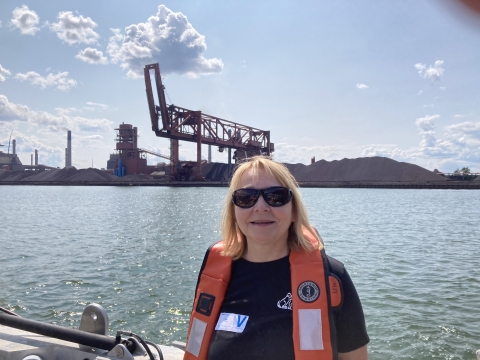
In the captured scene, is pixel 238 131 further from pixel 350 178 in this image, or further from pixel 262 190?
pixel 262 190

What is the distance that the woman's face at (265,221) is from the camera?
2.11 metres

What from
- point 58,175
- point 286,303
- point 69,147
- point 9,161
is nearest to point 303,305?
point 286,303

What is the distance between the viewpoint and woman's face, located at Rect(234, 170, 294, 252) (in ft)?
6.91

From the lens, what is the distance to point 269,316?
1.90m

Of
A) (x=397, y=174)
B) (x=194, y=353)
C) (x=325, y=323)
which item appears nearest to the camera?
(x=325, y=323)

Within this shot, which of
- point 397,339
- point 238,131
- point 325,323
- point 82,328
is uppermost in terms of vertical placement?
point 238,131

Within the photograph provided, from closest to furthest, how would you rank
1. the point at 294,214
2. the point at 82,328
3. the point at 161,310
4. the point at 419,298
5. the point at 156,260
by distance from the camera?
1. the point at 294,214
2. the point at 82,328
3. the point at 161,310
4. the point at 419,298
5. the point at 156,260

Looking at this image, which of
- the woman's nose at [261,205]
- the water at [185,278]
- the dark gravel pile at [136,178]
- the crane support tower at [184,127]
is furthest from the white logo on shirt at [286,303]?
the dark gravel pile at [136,178]

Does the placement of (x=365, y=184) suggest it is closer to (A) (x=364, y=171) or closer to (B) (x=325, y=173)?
(A) (x=364, y=171)

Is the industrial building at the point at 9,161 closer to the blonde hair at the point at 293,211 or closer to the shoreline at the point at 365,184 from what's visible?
the shoreline at the point at 365,184

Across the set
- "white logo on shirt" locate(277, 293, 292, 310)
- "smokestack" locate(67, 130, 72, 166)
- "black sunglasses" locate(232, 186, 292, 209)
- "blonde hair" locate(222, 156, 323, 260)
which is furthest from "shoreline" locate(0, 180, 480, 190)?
"white logo on shirt" locate(277, 293, 292, 310)

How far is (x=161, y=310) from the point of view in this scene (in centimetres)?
702

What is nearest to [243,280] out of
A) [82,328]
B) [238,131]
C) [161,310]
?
[82,328]

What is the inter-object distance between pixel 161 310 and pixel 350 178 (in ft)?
307
